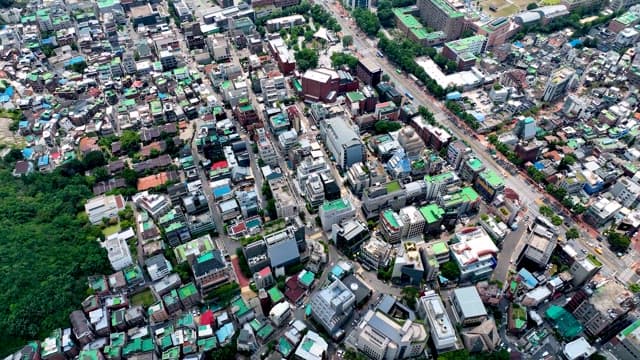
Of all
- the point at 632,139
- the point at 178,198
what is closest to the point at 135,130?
the point at 178,198

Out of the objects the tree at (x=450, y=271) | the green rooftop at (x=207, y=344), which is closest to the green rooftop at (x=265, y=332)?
the green rooftop at (x=207, y=344)

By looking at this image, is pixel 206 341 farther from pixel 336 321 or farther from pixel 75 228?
pixel 75 228

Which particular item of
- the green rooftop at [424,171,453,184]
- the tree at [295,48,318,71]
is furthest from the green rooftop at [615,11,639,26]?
the tree at [295,48,318,71]

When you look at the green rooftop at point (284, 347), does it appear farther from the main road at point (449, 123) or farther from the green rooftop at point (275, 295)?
the main road at point (449, 123)

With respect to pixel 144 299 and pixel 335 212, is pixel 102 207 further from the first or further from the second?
pixel 335 212

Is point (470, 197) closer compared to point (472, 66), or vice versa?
point (470, 197)

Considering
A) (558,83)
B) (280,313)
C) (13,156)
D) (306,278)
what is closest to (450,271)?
(306,278)
